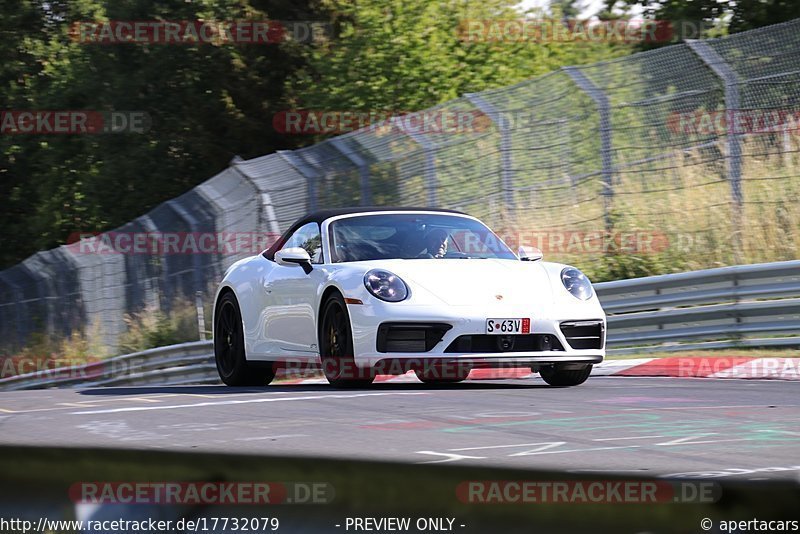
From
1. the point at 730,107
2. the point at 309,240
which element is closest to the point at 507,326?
the point at 309,240

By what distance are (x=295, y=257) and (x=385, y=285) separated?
98 centimetres

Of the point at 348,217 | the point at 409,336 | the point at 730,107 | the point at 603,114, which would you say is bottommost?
the point at 409,336

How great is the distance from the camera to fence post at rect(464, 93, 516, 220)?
15.7 metres

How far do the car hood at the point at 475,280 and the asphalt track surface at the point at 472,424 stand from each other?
0.60 metres

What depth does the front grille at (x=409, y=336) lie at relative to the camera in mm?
8672

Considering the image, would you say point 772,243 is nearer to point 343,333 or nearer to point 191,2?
point 343,333

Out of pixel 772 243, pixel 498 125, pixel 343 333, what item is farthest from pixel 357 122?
pixel 343 333

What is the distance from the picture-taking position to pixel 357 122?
29.9 meters

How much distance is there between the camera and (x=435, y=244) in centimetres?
982

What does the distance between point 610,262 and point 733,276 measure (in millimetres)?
3614

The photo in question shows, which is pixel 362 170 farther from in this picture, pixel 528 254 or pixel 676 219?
pixel 528 254

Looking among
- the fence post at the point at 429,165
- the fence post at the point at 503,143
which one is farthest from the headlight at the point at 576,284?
the fence post at the point at 429,165

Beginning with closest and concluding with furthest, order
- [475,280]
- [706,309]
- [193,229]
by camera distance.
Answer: [475,280], [706,309], [193,229]

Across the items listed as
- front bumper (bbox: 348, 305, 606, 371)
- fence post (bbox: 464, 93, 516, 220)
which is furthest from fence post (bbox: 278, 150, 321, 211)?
front bumper (bbox: 348, 305, 606, 371)
